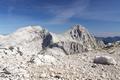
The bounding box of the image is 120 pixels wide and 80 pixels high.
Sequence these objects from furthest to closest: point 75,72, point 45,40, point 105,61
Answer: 1. point 45,40
2. point 105,61
3. point 75,72

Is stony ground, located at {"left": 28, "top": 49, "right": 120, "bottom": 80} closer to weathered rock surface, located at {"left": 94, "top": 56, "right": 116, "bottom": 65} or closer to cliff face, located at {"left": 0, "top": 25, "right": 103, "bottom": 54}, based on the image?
weathered rock surface, located at {"left": 94, "top": 56, "right": 116, "bottom": 65}

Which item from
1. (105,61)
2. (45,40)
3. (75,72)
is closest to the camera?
(75,72)

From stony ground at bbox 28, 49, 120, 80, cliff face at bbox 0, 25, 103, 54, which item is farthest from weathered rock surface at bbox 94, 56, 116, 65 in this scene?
cliff face at bbox 0, 25, 103, 54

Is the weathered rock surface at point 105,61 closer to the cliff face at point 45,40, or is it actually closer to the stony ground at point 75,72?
the stony ground at point 75,72

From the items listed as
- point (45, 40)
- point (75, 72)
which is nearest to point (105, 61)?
point (75, 72)

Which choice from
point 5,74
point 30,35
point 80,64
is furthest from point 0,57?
point 30,35

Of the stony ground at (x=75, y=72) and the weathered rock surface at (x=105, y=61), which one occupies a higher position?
the weathered rock surface at (x=105, y=61)

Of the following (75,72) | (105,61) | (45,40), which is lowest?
(75,72)

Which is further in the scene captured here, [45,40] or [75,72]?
[45,40]

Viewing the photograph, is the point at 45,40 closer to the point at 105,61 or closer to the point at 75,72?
the point at 105,61

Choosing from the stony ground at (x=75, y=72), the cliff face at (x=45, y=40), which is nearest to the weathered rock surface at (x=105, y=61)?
the stony ground at (x=75, y=72)

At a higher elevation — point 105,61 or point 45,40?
point 45,40

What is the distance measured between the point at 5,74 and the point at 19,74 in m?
0.87

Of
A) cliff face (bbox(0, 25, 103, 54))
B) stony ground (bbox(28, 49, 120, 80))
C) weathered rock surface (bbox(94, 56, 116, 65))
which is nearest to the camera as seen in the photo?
stony ground (bbox(28, 49, 120, 80))
